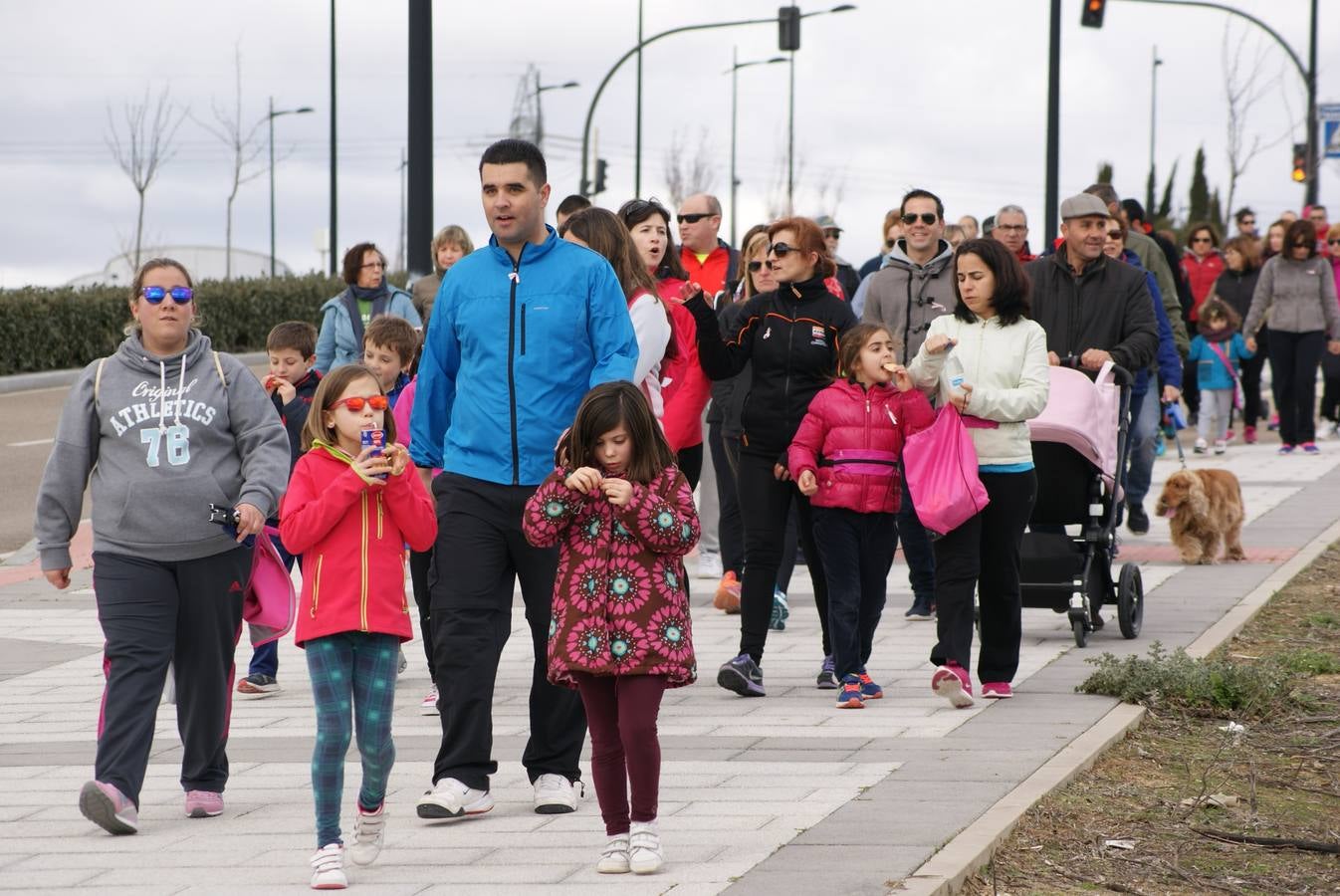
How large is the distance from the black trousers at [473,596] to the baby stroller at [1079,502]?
368cm

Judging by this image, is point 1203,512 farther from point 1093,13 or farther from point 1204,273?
point 1093,13

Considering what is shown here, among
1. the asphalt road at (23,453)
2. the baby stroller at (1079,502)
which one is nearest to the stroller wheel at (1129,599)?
the baby stroller at (1079,502)

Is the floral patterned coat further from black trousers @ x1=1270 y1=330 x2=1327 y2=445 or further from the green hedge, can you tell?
the green hedge

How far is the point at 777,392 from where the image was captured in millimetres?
8625

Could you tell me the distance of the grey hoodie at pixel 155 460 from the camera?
6.34 metres

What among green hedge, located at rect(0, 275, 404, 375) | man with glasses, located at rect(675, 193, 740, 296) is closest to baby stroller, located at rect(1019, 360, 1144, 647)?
man with glasses, located at rect(675, 193, 740, 296)

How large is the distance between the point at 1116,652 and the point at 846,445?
212 centimetres

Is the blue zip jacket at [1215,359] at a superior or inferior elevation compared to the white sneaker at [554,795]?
superior

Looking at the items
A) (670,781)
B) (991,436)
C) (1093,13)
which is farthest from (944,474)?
(1093,13)

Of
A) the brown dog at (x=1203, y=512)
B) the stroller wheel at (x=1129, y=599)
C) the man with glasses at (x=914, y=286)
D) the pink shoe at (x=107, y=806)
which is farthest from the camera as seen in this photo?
the brown dog at (x=1203, y=512)

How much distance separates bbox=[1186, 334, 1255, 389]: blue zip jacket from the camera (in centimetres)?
1998

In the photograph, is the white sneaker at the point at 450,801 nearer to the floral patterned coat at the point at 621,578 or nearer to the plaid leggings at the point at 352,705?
the plaid leggings at the point at 352,705

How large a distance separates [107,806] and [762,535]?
326cm

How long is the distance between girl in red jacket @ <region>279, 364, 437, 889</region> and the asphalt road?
6.58 m
